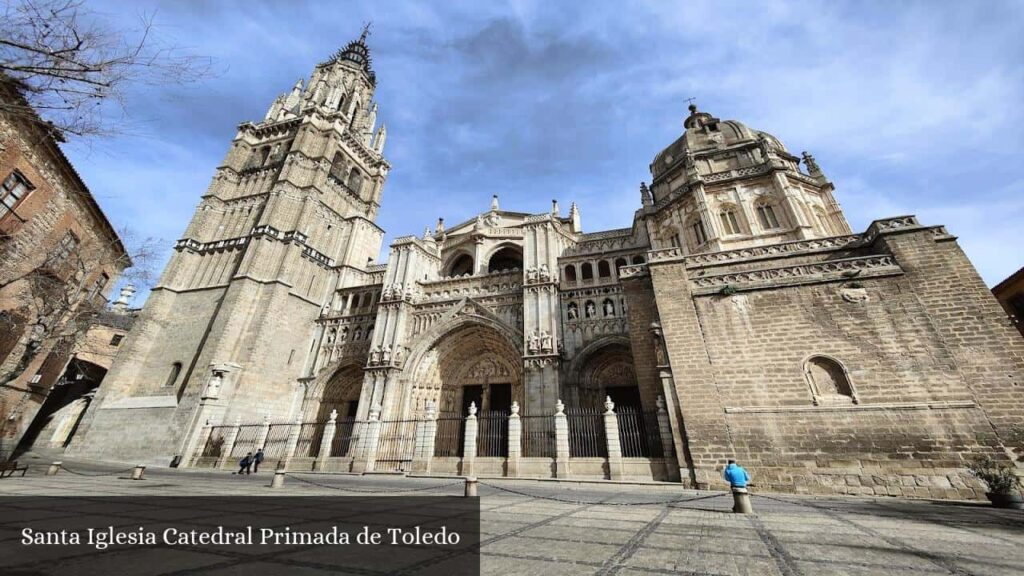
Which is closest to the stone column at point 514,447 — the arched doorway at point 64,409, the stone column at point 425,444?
the stone column at point 425,444

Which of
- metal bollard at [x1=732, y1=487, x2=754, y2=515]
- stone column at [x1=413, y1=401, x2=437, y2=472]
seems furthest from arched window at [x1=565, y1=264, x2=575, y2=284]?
metal bollard at [x1=732, y1=487, x2=754, y2=515]

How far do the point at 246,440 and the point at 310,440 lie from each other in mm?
2465

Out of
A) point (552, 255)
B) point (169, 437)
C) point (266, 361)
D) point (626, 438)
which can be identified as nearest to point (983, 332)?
point (626, 438)

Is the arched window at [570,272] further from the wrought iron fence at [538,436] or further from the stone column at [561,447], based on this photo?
the stone column at [561,447]

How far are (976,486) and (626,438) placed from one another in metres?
7.23

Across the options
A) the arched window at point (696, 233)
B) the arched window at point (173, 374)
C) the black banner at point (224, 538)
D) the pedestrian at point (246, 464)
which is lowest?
the black banner at point (224, 538)

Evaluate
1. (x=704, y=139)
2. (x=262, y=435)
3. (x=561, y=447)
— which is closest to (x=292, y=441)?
(x=262, y=435)

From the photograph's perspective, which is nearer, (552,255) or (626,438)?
(626,438)

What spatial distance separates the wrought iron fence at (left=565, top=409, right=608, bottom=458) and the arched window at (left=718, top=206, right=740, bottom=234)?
10.4 m

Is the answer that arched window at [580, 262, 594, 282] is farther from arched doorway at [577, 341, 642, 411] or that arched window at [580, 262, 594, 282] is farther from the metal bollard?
the metal bollard

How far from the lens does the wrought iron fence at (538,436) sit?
1309 centimetres

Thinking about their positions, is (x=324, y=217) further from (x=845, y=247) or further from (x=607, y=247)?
(x=845, y=247)

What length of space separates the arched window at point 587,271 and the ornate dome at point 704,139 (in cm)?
770

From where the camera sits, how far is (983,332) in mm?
8492
